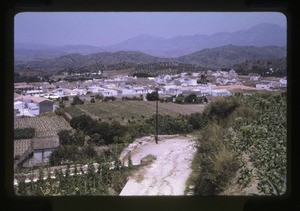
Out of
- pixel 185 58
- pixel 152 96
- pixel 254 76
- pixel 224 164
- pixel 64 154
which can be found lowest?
pixel 224 164

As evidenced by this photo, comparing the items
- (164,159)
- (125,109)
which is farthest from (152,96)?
(164,159)

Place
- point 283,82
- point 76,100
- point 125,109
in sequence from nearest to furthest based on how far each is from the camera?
point 283,82 < point 76,100 < point 125,109

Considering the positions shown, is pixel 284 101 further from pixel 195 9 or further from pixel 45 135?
pixel 45 135

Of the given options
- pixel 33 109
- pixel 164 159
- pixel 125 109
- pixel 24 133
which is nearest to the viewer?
pixel 24 133

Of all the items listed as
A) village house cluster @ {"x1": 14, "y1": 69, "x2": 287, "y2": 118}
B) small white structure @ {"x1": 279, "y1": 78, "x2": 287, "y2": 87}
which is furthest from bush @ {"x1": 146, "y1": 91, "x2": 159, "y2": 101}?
small white structure @ {"x1": 279, "y1": 78, "x2": 287, "y2": 87}

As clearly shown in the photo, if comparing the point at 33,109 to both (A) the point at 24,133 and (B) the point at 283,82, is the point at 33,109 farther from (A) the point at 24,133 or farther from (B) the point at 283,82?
(B) the point at 283,82

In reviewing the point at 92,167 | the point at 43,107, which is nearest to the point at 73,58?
the point at 43,107

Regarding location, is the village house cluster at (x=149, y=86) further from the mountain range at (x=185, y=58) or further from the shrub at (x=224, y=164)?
the shrub at (x=224, y=164)
